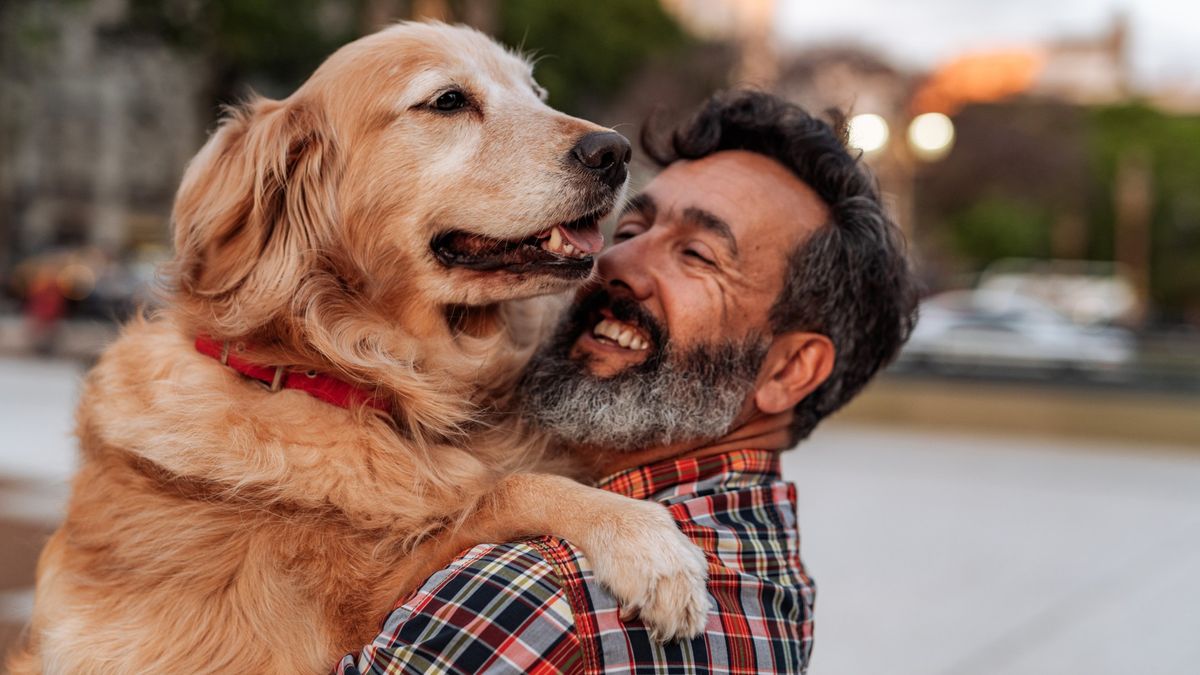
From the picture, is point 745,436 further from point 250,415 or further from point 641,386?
point 250,415

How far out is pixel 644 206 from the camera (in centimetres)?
288

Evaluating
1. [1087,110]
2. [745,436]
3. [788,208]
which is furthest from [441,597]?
[1087,110]

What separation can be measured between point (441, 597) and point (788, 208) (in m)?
1.35

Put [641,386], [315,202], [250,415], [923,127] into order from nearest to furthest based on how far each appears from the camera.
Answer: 1. [250,415]
2. [641,386]
3. [315,202]
4. [923,127]

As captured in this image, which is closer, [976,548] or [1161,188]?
[976,548]

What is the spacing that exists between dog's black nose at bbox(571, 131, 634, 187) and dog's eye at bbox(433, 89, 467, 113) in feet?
1.13

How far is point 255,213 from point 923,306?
2.58m

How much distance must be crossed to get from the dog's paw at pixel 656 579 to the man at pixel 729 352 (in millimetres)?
29

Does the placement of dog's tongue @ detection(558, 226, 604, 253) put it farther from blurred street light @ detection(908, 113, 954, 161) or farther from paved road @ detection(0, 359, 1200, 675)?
blurred street light @ detection(908, 113, 954, 161)

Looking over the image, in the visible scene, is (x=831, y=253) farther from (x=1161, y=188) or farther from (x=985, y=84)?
(x=1161, y=188)

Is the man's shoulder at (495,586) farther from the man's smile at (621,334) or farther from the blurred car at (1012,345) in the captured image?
the blurred car at (1012,345)

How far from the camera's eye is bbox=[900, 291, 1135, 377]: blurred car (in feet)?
49.5

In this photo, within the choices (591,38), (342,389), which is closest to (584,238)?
(342,389)

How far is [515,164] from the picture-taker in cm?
273
